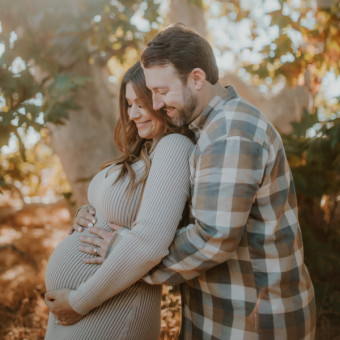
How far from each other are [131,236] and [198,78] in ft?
2.13

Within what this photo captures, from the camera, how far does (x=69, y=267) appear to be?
1.79m

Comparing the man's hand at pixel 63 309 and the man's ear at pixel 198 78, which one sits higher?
the man's ear at pixel 198 78

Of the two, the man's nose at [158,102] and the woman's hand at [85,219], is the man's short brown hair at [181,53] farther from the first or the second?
the woman's hand at [85,219]

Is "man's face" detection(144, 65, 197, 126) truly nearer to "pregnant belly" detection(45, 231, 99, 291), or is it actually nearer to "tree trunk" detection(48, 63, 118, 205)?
"pregnant belly" detection(45, 231, 99, 291)

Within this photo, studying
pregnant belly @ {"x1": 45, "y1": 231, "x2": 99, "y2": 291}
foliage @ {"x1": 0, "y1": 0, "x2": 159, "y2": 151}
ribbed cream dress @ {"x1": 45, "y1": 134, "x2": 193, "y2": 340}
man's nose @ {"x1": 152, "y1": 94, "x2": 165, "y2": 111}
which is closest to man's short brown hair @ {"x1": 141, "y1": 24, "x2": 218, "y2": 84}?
man's nose @ {"x1": 152, "y1": 94, "x2": 165, "y2": 111}

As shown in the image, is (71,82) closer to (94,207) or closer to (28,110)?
(28,110)

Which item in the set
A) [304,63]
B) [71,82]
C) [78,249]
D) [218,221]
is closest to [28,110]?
[71,82]

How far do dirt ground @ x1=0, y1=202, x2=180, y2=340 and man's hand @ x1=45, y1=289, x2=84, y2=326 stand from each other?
99 centimetres

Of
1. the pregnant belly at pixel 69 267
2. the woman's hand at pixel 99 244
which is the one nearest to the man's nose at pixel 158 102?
the woman's hand at pixel 99 244

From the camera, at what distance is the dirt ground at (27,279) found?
2.91 m

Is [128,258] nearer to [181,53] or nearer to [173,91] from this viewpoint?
[173,91]

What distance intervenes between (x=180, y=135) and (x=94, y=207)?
64 centimetres

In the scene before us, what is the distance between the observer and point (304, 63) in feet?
12.2

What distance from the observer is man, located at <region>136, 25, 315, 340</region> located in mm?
1366
